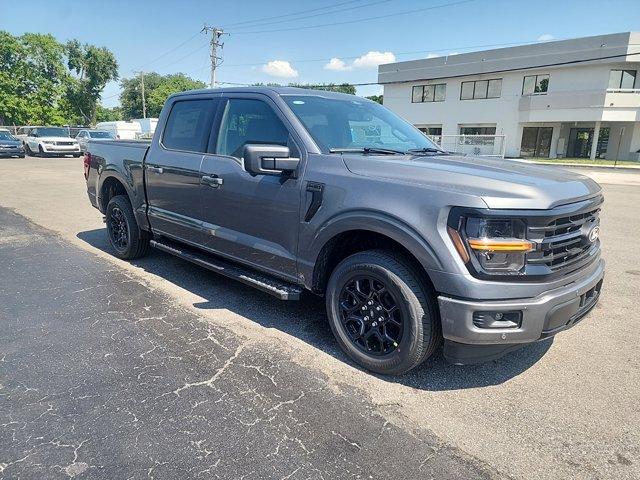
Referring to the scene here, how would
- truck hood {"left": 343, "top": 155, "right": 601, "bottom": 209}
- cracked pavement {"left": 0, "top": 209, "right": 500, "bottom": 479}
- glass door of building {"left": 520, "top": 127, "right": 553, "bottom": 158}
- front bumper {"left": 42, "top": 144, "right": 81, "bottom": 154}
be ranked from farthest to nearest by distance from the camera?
glass door of building {"left": 520, "top": 127, "right": 553, "bottom": 158}, front bumper {"left": 42, "top": 144, "right": 81, "bottom": 154}, truck hood {"left": 343, "top": 155, "right": 601, "bottom": 209}, cracked pavement {"left": 0, "top": 209, "right": 500, "bottom": 479}

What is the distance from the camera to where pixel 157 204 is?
5.03 metres

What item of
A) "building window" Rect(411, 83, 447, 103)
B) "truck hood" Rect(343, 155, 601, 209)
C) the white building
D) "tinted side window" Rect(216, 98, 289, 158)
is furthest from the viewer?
"building window" Rect(411, 83, 447, 103)

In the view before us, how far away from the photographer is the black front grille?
104 inches

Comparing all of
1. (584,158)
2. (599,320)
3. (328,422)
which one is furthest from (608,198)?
(584,158)

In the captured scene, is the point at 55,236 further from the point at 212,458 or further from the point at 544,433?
the point at 544,433

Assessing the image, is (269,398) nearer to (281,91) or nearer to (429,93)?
(281,91)

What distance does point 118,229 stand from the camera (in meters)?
5.93

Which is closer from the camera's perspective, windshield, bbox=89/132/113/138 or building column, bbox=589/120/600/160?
windshield, bbox=89/132/113/138

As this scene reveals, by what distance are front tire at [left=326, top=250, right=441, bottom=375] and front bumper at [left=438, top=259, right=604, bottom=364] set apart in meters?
0.18

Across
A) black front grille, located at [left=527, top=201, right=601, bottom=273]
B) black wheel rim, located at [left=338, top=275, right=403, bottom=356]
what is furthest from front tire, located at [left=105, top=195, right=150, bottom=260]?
black front grille, located at [left=527, top=201, right=601, bottom=273]

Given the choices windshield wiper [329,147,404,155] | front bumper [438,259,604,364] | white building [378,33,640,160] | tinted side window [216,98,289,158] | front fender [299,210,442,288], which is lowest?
front bumper [438,259,604,364]

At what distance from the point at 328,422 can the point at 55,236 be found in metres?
6.34

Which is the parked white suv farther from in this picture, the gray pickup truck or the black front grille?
the black front grille

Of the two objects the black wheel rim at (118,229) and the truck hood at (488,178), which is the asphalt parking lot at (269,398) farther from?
the truck hood at (488,178)
